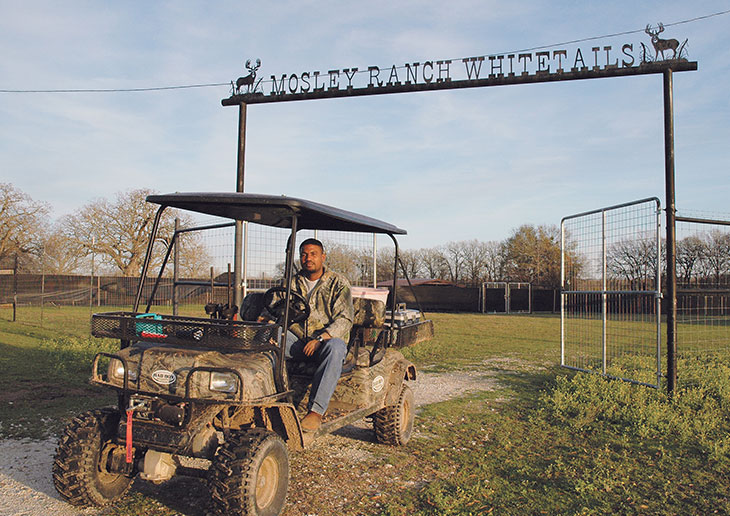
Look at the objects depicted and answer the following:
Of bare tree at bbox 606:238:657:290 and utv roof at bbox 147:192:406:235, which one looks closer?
utv roof at bbox 147:192:406:235

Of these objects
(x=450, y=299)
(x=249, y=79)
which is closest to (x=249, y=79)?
(x=249, y=79)

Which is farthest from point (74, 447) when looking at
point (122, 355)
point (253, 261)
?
point (253, 261)

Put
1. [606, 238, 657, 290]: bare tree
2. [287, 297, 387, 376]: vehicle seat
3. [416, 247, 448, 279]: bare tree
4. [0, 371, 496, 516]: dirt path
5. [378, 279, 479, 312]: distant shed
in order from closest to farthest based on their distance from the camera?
[0, 371, 496, 516]: dirt path
[287, 297, 387, 376]: vehicle seat
[606, 238, 657, 290]: bare tree
[378, 279, 479, 312]: distant shed
[416, 247, 448, 279]: bare tree

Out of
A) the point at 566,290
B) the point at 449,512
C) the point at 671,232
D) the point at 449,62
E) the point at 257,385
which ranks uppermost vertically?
the point at 449,62

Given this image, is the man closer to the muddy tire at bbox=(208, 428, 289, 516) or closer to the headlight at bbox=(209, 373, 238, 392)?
the muddy tire at bbox=(208, 428, 289, 516)

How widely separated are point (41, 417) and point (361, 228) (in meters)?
4.07

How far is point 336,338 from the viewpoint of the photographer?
4441 millimetres

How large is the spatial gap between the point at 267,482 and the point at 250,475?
0.31 metres

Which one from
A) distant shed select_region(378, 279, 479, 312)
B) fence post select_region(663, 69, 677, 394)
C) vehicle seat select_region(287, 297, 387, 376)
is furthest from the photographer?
distant shed select_region(378, 279, 479, 312)

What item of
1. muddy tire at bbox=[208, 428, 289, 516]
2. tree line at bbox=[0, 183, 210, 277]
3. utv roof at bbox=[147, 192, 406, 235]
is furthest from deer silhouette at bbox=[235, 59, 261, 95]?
tree line at bbox=[0, 183, 210, 277]

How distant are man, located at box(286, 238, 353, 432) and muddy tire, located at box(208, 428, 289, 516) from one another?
43cm

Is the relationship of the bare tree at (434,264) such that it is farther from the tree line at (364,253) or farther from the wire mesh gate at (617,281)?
the wire mesh gate at (617,281)

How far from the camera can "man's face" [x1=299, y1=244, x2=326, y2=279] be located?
5.04 metres

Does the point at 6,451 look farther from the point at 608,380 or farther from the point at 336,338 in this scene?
the point at 608,380
